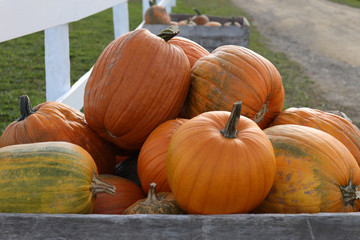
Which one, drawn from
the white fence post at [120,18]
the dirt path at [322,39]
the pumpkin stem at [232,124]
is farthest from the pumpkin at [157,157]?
the white fence post at [120,18]

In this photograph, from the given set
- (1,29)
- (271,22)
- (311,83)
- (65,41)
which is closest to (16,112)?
(65,41)

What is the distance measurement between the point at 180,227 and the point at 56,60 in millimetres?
2323

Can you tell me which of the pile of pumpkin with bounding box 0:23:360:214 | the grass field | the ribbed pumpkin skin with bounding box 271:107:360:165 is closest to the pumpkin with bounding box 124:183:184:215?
the pile of pumpkin with bounding box 0:23:360:214

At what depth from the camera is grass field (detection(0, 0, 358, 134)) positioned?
18.0 ft

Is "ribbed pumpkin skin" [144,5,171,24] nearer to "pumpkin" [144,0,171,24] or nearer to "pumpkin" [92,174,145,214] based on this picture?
"pumpkin" [144,0,171,24]

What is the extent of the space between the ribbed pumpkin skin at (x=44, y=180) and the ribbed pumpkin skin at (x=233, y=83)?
2.01 feet

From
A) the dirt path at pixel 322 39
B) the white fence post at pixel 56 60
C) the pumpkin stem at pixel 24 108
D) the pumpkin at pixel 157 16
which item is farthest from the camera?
the pumpkin at pixel 157 16

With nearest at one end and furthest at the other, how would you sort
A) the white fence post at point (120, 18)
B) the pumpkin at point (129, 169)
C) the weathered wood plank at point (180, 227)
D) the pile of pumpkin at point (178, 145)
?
the weathered wood plank at point (180, 227)
the pile of pumpkin at point (178, 145)
the pumpkin at point (129, 169)
the white fence post at point (120, 18)

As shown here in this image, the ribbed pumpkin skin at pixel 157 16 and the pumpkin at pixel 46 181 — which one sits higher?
the pumpkin at pixel 46 181

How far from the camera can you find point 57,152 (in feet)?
4.62

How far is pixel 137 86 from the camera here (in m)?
1.68

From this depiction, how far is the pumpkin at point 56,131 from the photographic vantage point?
175cm

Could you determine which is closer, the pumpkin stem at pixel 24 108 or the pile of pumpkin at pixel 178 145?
the pile of pumpkin at pixel 178 145

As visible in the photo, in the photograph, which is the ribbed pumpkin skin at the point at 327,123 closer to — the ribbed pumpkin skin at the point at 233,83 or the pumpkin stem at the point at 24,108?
the ribbed pumpkin skin at the point at 233,83
